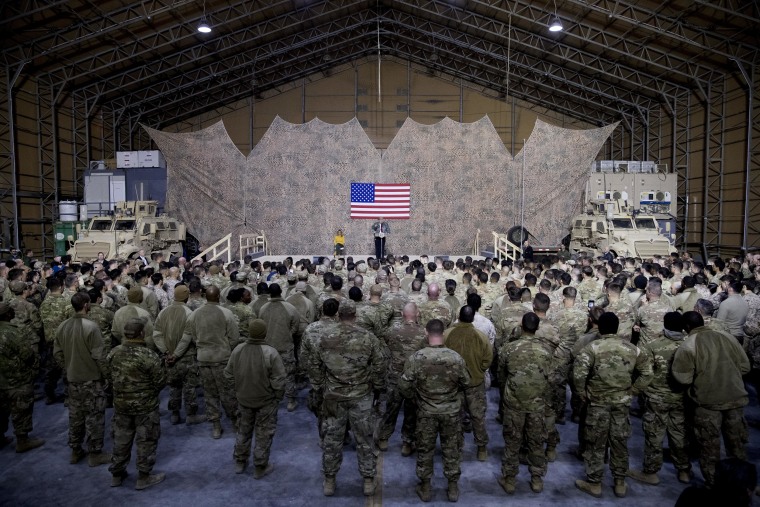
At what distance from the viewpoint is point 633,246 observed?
615 inches

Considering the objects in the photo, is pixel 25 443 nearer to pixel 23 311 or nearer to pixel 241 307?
pixel 23 311

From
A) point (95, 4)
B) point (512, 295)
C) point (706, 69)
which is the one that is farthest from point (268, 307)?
point (706, 69)

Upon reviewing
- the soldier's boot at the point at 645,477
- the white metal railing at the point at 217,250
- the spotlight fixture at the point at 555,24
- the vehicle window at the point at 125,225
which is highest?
the spotlight fixture at the point at 555,24

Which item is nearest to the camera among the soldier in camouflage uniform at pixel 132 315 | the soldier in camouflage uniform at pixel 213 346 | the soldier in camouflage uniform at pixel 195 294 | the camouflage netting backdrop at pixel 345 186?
the soldier in camouflage uniform at pixel 213 346

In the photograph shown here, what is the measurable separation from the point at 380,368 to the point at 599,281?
535 centimetres

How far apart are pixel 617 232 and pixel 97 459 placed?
1562 cm

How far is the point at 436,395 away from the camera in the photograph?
13.7ft

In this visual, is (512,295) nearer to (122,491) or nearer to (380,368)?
(380,368)

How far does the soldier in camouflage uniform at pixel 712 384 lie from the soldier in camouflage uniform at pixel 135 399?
15.3 feet

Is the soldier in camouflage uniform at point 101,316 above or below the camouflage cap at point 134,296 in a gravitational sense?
below

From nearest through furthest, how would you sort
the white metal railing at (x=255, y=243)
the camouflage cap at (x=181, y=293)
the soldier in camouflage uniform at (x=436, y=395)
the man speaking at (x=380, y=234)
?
the soldier in camouflage uniform at (x=436, y=395) → the camouflage cap at (x=181, y=293) → the man speaking at (x=380, y=234) → the white metal railing at (x=255, y=243)

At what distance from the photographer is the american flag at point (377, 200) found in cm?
1822

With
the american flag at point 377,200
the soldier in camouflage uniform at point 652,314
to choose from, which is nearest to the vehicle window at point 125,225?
the american flag at point 377,200

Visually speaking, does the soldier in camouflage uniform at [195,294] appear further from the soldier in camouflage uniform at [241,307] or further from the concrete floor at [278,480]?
the concrete floor at [278,480]
